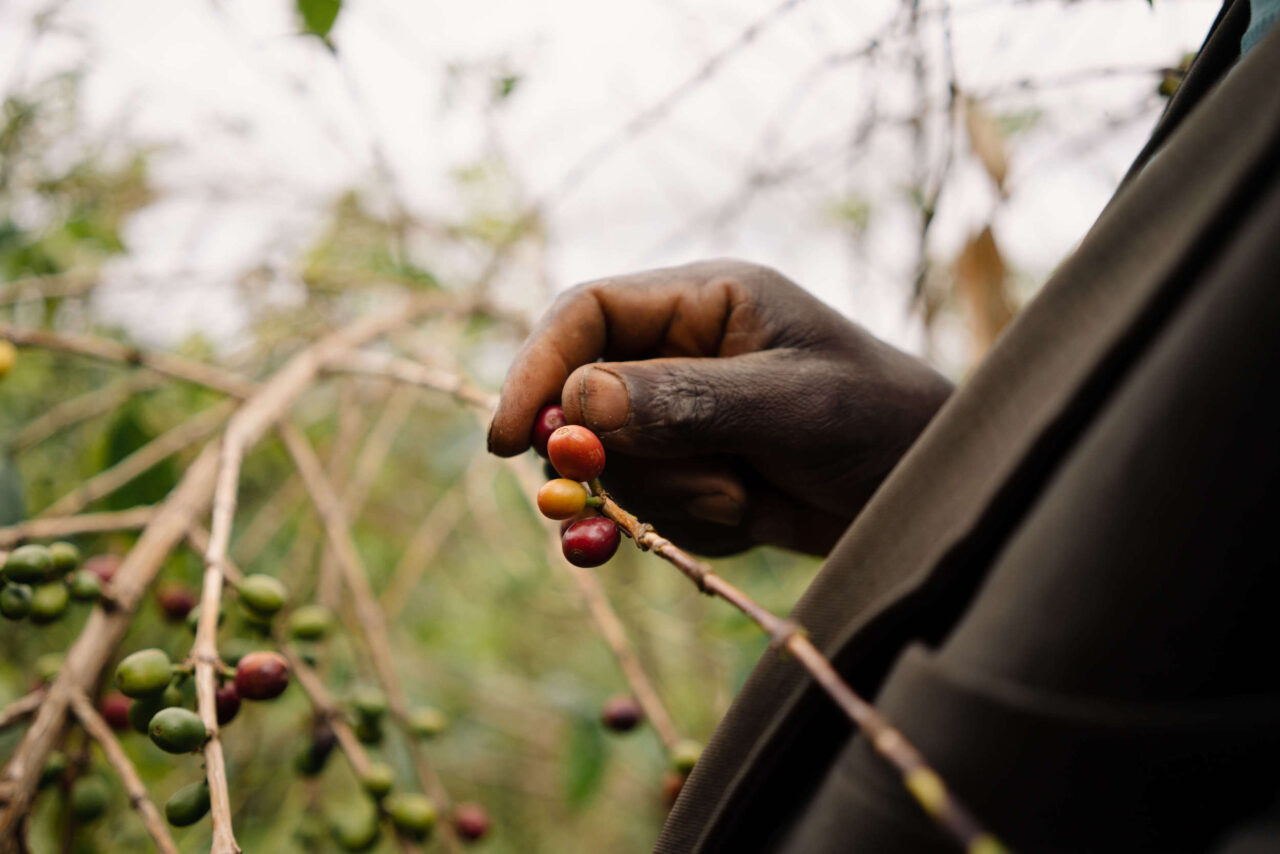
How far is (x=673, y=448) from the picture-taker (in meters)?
0.90

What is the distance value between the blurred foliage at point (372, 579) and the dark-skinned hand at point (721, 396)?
69cm

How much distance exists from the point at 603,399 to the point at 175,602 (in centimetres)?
124

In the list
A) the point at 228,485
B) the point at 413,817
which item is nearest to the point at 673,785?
the point at 413,817

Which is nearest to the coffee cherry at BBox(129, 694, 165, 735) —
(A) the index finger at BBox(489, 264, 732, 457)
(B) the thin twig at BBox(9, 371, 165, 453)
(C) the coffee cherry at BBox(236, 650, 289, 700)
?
(C) the coffee cherry at BBox(236, 650, 289, 700)

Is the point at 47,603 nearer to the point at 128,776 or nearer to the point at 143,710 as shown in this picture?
the point at 143,710

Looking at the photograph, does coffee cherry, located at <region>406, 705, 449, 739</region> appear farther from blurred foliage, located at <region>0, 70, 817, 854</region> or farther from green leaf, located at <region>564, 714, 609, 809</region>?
green leaf, located at <region>564, 714, 609, 809</region>

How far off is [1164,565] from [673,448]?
1.66 feet

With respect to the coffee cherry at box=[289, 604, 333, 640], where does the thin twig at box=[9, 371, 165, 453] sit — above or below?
below

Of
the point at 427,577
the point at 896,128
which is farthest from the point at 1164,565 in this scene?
the point at 427,577

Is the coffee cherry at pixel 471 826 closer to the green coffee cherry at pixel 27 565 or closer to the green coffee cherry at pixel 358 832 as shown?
the green coffee cherry at pixel 358 832

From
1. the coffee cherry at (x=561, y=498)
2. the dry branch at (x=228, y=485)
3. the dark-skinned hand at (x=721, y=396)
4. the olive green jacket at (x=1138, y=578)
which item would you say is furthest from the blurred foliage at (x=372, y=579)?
the olive green jacket at (x=1138, y=578)

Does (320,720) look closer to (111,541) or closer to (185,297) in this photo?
(111,541)

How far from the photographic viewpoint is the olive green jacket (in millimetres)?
493

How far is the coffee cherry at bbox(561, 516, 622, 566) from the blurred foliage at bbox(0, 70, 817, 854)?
0.80 metres
